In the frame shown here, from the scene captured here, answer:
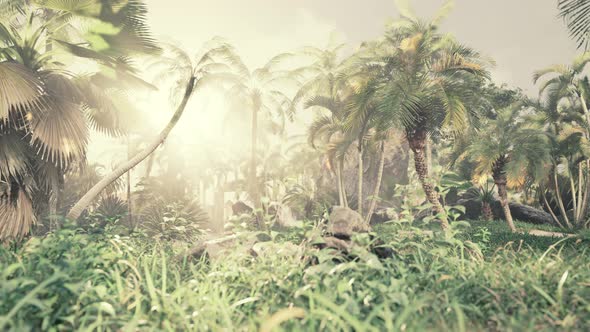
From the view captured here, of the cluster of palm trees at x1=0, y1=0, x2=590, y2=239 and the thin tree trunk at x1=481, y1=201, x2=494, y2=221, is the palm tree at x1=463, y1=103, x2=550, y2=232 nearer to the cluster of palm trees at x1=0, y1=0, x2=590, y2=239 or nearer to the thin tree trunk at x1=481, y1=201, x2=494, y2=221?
the cluster of palm trees at x1=0, y1=0, x2=590, y2=239

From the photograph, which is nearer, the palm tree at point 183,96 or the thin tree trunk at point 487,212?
the palm tree at point 183,96

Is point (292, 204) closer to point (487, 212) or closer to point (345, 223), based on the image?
point (487, 212)

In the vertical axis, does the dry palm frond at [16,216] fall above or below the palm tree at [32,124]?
below

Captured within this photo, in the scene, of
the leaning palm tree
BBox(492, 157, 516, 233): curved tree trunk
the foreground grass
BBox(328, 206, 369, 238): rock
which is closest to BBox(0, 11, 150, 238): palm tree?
the foreground grass

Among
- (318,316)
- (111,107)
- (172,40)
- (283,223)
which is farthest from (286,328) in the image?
(283,223)

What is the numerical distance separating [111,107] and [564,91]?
19.4 metres

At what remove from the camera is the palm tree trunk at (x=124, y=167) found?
9953 millimetres

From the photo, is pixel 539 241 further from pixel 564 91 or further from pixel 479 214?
pixel 479 214

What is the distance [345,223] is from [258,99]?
63.2ft

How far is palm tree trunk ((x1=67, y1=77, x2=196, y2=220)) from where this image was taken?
9.95 meters

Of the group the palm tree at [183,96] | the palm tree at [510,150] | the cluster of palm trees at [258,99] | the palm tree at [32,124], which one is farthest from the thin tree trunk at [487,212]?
the palm tree at [32,124]

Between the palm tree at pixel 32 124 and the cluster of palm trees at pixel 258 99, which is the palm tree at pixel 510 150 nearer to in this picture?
the cluster of palm trees at pixel 258 99

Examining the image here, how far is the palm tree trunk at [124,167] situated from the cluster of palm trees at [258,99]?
0.03m

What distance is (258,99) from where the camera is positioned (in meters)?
24.1
